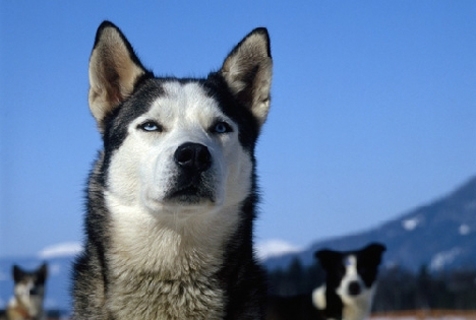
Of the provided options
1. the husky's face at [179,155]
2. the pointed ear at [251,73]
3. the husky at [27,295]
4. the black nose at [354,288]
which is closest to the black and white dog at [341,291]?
the black nose at [354,288]

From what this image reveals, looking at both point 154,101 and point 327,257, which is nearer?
point 154,101

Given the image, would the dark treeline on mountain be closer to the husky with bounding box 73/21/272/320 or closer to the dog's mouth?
the husky with bounding box 73/21/272/320

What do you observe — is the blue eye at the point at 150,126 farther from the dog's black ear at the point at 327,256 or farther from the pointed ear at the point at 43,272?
the pointed ear at the point at 43,272

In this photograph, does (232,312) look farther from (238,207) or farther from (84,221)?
(84,221)

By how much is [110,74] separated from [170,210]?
3.60 feet

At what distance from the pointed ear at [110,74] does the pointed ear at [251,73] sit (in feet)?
1.82

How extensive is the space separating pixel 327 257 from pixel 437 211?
6250 cm

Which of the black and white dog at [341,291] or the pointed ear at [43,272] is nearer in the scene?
the black and white dog at [341,291]

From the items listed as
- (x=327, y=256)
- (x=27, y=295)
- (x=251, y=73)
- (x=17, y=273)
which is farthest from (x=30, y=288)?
(x=251, y=73)

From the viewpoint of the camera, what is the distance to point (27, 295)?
47.2ft

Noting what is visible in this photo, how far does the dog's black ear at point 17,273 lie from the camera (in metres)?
14.9

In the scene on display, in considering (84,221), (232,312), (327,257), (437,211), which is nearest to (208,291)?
(232,312)

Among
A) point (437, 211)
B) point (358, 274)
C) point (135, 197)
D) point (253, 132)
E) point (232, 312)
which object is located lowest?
point (437, 211)

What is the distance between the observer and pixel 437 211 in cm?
7156
